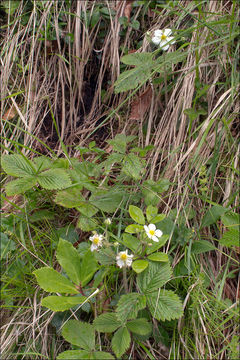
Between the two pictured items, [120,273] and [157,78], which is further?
[157,78]

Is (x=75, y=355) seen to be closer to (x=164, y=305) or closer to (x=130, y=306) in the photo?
(x=130, y=306)

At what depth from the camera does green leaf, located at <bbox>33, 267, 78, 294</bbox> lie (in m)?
1.55

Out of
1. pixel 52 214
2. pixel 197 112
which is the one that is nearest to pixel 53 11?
pixel 197 112

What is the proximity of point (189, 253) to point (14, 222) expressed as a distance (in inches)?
39.0

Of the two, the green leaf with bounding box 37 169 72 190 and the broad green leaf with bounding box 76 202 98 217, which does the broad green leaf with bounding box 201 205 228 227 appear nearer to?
the broad green leaf with bounding box 76 202 98 217

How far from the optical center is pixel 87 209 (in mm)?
1866

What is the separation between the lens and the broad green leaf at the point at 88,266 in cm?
158

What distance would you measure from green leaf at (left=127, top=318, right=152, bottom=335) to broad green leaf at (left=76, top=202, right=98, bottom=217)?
57cm

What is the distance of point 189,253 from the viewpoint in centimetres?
169

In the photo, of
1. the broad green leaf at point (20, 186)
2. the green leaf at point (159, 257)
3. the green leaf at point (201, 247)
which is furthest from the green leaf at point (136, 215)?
the broad green leaf at point (20, 186)

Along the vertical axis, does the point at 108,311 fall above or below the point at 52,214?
below

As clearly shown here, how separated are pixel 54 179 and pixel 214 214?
0.86 m

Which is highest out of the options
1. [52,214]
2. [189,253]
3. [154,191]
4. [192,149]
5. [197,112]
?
[197,112]

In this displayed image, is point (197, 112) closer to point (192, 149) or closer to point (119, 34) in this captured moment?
point (192, 149)
